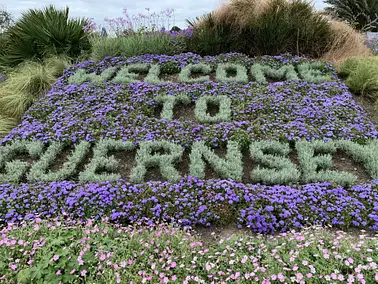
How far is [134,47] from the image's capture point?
28.8ft

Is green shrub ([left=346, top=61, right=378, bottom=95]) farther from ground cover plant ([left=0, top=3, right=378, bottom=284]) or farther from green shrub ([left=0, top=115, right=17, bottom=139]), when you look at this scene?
green shrub ([left=0, top=115, right=17, bottom=139])

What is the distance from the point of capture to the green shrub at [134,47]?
28.7ft

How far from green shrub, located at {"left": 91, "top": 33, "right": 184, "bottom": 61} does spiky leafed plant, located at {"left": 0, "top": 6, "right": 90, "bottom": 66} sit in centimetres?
83

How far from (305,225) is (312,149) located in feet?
5.41

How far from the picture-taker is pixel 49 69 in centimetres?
830

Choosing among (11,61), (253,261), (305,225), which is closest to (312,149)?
(305,225)

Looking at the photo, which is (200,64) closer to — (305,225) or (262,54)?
(262,54)

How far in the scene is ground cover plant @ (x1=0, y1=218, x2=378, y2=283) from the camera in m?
2.53

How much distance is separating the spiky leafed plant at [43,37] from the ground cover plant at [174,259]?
23.8 ft

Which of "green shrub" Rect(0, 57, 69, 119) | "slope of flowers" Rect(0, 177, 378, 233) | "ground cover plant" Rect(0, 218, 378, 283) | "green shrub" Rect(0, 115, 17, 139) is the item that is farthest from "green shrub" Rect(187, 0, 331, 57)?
"ground cover plant" Rect(0, 218, 378, 283)

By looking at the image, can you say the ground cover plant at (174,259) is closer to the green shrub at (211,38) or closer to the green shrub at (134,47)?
the green shrub at (134,47)

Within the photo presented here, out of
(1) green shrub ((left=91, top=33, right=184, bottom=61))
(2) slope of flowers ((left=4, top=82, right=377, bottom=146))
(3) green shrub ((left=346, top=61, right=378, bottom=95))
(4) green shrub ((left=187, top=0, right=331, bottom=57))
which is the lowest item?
(2) slope of flowers ((left=4, top=82, right=377, bottom=146))

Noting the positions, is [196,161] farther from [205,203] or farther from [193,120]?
[193,120]

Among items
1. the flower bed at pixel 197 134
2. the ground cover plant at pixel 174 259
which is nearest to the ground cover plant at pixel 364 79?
the flower bed at pixel 197 134
